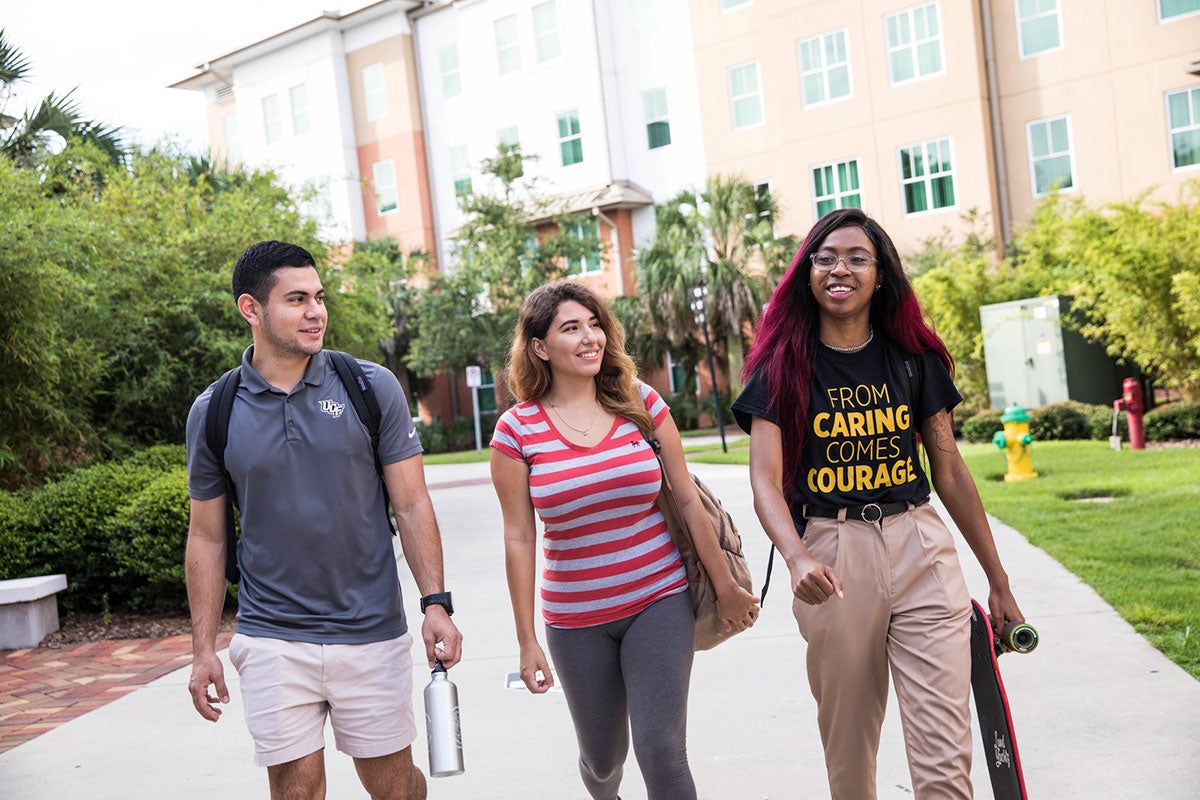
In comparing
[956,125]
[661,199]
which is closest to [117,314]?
[956,125]

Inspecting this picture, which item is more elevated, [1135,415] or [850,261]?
[850,261]

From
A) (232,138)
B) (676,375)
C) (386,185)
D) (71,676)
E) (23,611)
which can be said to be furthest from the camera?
(232,138)

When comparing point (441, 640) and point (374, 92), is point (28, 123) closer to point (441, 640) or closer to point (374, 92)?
point (441, 640)

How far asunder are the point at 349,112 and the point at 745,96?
1456 cm

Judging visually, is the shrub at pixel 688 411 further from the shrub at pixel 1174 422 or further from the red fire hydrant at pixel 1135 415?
the red fire hydrant at pixel 1135 415

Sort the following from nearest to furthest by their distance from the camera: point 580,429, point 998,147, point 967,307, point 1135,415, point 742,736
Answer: point 580,429
point 742,736
point 1135,415
point 967,307
point 998,147

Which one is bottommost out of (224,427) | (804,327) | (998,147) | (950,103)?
(224,427)

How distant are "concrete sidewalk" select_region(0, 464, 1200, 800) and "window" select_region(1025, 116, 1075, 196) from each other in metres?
21.4

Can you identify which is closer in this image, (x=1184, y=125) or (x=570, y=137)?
(x=1184, y=125)

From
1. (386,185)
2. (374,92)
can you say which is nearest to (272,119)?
(374,92)

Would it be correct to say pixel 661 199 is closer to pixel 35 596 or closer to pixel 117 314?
pixel 117 314

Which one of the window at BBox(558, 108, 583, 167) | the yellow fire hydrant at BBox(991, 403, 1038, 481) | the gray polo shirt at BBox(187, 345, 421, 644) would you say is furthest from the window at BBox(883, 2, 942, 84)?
the gray polo shirt at BBox(187, 345, 421, 644)

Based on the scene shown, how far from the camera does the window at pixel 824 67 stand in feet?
97.5

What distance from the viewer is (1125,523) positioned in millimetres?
10180
